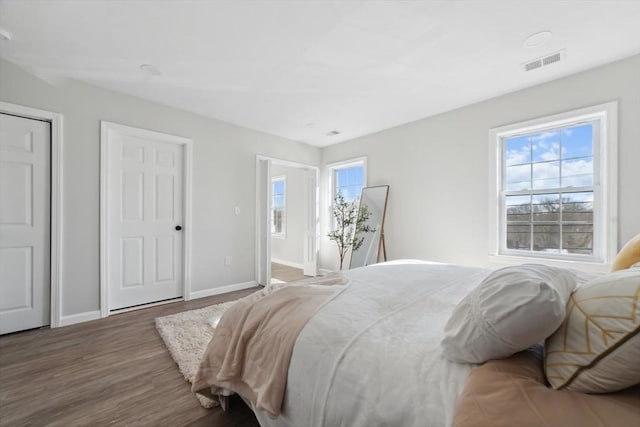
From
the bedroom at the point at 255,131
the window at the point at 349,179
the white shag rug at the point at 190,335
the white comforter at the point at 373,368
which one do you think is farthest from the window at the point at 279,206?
the white comforter at the point at 373,368

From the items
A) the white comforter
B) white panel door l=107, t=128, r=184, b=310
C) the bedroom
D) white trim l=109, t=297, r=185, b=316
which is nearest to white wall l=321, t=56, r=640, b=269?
the bedroom

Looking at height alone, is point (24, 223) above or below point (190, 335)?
above

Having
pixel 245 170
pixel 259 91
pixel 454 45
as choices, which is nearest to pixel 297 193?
pixel 245 170

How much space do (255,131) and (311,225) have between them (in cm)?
198

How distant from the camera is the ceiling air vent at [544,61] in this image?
2348 millimetres

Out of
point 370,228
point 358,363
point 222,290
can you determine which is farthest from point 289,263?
point 358,363

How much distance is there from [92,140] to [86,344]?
79.6 inches

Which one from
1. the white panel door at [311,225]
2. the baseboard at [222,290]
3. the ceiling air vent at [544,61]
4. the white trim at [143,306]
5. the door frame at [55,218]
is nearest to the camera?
the ceiling air vent at [544,61]

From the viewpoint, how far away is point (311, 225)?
5.24m

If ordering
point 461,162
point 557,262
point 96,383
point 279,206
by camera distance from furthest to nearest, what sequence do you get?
point 279,206, point 461,162, point 557,262, point 96,383

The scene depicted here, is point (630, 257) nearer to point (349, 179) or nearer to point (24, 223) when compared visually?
point (349, 179)

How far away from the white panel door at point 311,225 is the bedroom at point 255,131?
969 millimetres

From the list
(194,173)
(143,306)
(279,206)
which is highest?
(194,173)

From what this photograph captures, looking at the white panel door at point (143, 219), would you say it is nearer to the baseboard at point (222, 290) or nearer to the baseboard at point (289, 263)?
the baseboard at point (222, 290)
